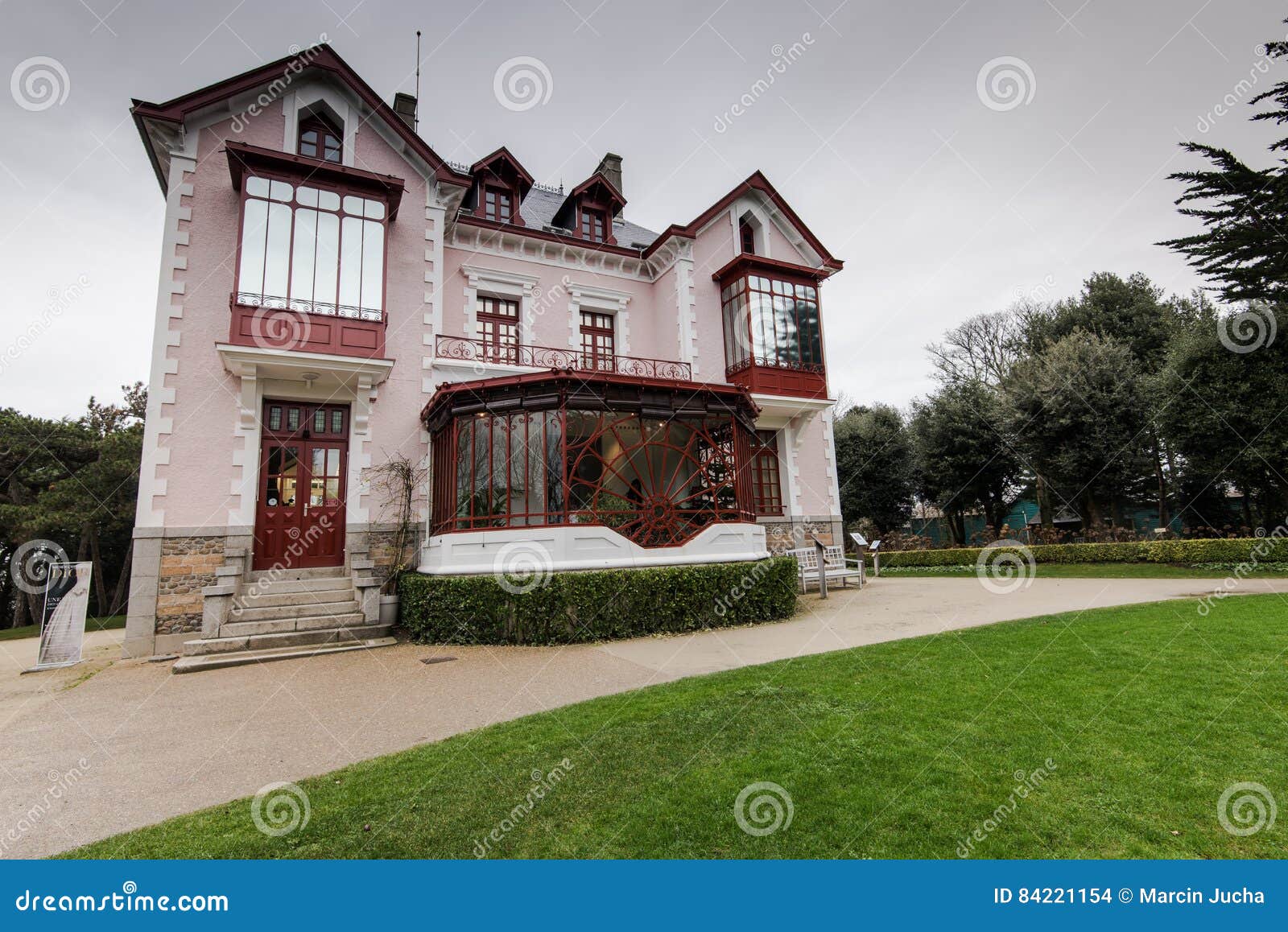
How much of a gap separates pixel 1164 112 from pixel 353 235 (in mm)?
16972

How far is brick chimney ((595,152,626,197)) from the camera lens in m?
17.5

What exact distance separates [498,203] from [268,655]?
11733mm

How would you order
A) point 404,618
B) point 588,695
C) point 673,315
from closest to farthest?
1. point 588,695
2. point 404,618
3. point 673,315

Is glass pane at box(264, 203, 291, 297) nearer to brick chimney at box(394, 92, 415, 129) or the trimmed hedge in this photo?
the trimmed hedge

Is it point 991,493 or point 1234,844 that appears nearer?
point 1234,844

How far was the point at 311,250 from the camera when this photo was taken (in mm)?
10547

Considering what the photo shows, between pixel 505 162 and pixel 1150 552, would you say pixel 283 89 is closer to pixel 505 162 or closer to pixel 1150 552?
pixel 505 162

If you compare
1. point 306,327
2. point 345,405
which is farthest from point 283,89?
point 345,405

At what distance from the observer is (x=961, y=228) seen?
50.2ft

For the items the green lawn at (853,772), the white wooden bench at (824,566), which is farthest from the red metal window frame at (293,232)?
the white wooden bench at (824,566)

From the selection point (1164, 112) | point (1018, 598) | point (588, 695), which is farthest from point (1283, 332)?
point (588, 695)

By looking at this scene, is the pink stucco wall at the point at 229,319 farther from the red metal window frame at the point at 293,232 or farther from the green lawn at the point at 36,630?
the green lawn at the point at 36,630

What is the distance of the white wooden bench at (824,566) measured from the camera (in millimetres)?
12648

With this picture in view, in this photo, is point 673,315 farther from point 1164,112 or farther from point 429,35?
point 1164,112
